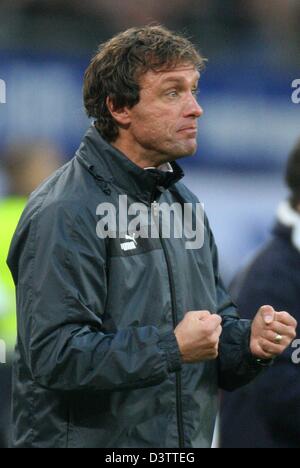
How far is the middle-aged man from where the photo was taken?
3.00 meters

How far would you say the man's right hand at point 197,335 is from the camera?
118 inches

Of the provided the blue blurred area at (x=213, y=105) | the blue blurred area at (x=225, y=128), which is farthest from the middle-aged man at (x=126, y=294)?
the blue blurred area at (x=225, y=128)

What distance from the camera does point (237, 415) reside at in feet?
13.5

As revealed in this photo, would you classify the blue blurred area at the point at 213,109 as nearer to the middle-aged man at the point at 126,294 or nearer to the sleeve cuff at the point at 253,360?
the middle-aged man at the point at 126,294

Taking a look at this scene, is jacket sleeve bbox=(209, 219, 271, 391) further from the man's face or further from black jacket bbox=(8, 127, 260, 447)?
the man's face

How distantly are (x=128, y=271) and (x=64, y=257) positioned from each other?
193 mm

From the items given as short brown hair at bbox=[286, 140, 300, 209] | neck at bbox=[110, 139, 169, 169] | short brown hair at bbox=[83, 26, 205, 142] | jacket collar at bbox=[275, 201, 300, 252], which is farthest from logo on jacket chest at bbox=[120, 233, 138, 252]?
short brown hair at bbox=[286, 140, 300, 209]

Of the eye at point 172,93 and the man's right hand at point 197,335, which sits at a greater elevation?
the eye at point 172,93

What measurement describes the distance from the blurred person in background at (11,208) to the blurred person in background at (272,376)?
1791 millimetres

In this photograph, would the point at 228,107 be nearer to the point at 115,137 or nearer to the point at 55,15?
the point at 55,15

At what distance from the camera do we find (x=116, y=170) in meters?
3.24

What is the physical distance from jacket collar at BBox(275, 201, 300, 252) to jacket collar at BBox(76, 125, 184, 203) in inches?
37.9

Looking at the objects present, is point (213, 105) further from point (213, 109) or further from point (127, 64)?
point (127, 64)
